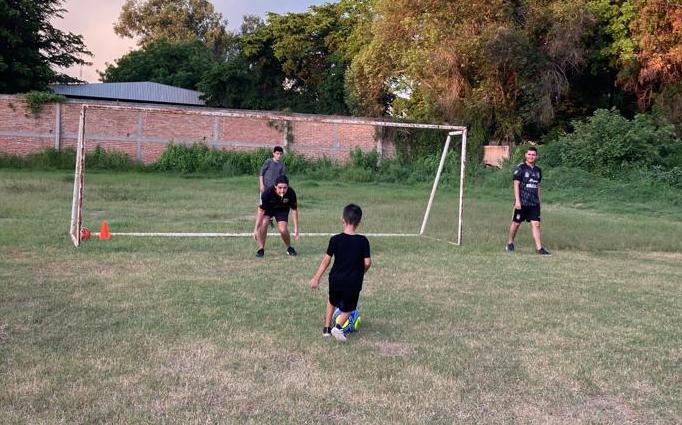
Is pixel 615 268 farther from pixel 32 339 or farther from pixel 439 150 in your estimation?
pixel 439 150

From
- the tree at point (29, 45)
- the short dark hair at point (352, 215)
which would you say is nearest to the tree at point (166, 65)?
the tree at point (29, 45)

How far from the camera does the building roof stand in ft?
131

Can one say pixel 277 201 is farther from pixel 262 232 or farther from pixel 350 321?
pixel 350 321

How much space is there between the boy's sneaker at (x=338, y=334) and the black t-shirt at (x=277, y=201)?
4.23 meters

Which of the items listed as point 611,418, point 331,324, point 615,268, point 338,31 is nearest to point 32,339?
point 331,324

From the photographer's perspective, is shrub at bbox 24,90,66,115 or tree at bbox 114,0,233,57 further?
tree at bbox 114,0,233,57

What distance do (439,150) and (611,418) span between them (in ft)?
92.4

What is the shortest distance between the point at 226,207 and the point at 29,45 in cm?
2541

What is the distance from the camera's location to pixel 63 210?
1422 centimetres

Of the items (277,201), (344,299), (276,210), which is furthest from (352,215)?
(276,210)

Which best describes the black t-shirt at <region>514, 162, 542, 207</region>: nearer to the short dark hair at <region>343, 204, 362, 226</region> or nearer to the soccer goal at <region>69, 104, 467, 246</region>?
the soccer goal at <region>69, 104, 467, 246</region>

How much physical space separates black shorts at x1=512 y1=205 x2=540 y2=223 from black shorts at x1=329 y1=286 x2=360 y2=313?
635 cm

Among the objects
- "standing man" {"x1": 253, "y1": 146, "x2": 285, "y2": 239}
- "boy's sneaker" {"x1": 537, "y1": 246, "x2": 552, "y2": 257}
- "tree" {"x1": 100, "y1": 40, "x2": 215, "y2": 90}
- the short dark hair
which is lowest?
"boy's sneaker" {"x1": 537, "y1": 246, "x2": 552, "y2": 257}

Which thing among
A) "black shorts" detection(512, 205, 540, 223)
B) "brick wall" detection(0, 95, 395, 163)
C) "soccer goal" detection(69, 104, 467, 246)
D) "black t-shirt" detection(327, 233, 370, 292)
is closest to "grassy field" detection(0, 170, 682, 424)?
"black t-shirt" detection(327, 233, 370, 292)
